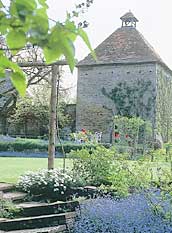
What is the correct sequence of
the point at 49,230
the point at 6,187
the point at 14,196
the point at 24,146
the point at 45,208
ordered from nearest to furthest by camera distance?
the point at 49,230
the point at 45,208
the point at 14,196
the point at 6,187
the point at 24,146

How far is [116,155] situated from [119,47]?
22132 mm

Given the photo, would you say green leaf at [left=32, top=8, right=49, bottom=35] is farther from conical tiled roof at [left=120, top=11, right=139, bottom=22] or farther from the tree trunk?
conical tiled roof at [left=120, top=11, right=139, bottom=22]

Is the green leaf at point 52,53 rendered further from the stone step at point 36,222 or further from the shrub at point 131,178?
the shrub at point 131,178

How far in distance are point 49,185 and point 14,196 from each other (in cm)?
65

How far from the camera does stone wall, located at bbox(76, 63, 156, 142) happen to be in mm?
27708

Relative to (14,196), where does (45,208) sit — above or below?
below

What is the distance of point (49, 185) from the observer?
22.7 feet

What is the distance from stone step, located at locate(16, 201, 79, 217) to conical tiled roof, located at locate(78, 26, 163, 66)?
21490 millimetres

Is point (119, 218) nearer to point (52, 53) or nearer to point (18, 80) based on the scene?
point (18, 80)

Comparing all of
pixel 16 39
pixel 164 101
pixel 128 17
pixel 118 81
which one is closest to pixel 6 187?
pixel 16 39

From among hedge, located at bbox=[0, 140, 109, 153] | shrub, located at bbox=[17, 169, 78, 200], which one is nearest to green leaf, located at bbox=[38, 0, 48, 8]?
shrub, located at bbox=[17, 169, 78, 200]

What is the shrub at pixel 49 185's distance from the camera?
22.6 feet

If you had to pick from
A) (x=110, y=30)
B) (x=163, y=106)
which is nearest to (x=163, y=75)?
(x=163, y=106)

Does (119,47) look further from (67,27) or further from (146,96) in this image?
(67,27)
